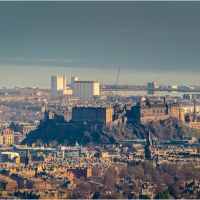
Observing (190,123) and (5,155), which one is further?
(190,123)

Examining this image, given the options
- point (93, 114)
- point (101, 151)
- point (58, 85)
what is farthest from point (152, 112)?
point (58, 85)

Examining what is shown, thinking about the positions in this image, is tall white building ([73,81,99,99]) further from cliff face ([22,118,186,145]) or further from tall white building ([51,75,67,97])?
cliff face ([22,118,186,145])

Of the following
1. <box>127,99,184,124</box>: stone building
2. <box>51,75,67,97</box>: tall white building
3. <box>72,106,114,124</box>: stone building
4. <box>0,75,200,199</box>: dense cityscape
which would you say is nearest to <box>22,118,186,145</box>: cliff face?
<box>0,75,200,199</box>: dense cityscape

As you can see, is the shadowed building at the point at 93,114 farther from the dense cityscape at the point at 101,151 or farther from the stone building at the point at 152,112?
the stone building at the point at 152,112

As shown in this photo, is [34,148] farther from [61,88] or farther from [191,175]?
[61,88]

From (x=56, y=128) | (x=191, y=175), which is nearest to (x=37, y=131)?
(x=56, y=128)

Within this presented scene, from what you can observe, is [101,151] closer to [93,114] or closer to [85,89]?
[93,114]
